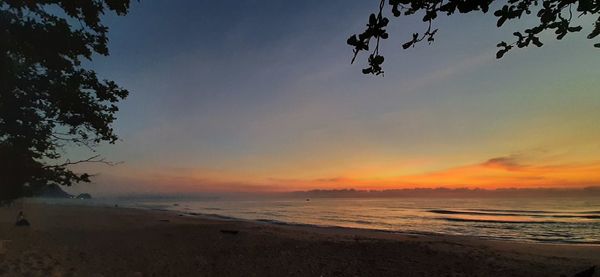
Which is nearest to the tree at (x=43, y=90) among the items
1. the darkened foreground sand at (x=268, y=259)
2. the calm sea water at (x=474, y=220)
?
the darkened foreground sand at (x=268, y=259)

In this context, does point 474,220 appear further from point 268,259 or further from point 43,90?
point 43,90

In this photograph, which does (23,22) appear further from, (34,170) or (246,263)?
(246,263)

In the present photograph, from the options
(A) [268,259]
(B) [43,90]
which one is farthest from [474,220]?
(B) [43,90]

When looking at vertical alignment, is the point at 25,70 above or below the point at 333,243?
above

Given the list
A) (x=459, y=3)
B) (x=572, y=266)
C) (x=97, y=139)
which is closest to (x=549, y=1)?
(x=459, y=3)

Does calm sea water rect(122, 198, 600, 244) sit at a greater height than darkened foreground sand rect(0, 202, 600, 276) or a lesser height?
lesser

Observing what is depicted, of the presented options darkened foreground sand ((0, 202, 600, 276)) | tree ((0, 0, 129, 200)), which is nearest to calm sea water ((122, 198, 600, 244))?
darkened foreground sand ((0, 202, 600, 276))

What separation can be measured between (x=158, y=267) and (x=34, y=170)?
4691 mm

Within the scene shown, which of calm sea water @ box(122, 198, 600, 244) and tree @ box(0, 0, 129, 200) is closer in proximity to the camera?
tree @ box(0, 0, 129, 200)

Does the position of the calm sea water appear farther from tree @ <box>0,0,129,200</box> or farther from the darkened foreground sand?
tree @ <box>0,0,129,200</box>

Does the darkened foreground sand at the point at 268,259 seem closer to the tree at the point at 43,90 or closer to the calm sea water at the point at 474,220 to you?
the tree at the point at 43,90

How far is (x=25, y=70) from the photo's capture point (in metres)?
9.25

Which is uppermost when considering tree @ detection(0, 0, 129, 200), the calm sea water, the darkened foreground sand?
tree @ detection(0, 0, 129, 200)

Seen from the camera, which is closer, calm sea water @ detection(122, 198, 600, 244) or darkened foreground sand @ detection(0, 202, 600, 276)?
darkened foreground sand @ detection(0, 202, 600, 276)
